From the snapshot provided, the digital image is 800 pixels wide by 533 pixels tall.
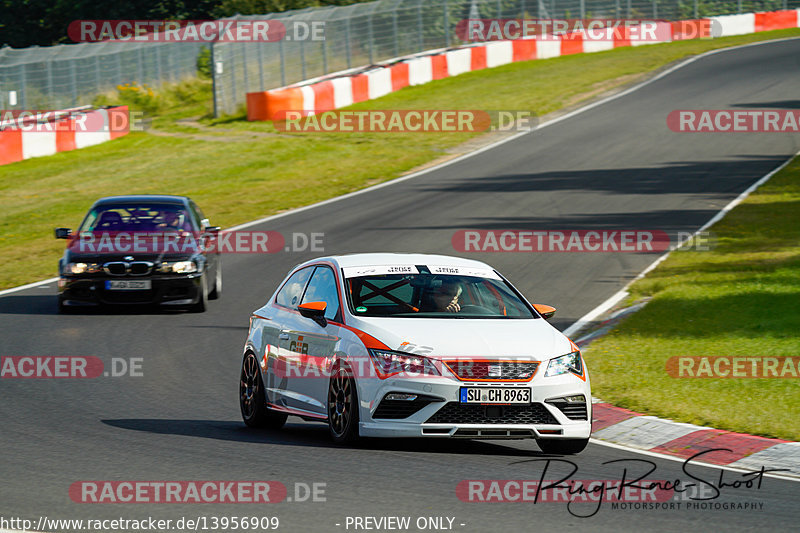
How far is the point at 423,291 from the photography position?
10.1 metres

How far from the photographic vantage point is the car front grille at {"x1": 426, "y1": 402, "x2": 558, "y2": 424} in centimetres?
886

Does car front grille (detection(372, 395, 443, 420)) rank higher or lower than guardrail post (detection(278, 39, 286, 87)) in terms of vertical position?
lower

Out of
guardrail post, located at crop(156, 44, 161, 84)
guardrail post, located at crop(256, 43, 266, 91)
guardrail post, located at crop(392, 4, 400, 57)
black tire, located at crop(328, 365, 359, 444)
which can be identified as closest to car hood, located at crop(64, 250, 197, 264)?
black tire, located at crop(328, 365, 359, 444)

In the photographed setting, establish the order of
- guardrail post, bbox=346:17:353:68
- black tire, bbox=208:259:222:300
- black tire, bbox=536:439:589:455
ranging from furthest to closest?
guardrail post, bbox=346:17:353:68 < black tire, bbox=208:259:222:300 < black tire, bbox=536:439:589:455

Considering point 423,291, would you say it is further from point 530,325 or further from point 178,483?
point 178,483

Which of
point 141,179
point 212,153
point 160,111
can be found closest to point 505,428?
point 141,179

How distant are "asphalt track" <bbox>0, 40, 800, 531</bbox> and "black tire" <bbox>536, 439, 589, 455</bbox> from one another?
0.49ft

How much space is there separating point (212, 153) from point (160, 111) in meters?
10.8

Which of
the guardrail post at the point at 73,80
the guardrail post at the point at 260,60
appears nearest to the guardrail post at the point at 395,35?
the guardrail post at the point at 260,60

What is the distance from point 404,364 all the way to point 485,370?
58cm

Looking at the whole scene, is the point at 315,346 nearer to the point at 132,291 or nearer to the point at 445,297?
the point at 445,297

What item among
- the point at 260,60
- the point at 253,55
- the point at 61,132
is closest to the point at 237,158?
the point at 61,132

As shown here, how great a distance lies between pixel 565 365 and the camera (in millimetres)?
9203

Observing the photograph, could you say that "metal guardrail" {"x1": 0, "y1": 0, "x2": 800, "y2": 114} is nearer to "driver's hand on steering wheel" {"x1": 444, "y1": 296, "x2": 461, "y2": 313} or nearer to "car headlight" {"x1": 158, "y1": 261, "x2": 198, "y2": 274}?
"car headlight" {"x1": 158, "y1": 261, "x2": 198, "y2": 274}
